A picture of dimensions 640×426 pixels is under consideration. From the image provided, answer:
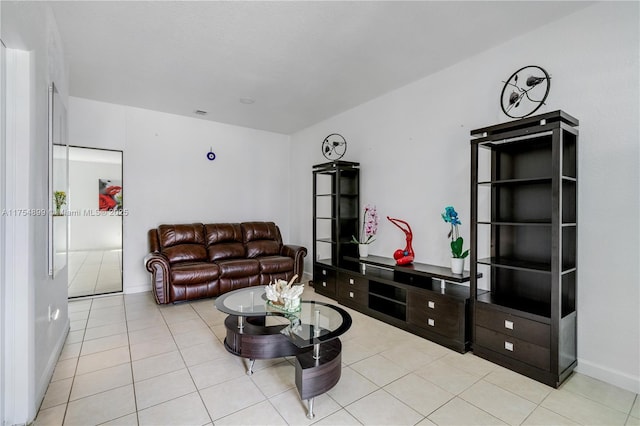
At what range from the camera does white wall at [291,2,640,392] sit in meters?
2.18

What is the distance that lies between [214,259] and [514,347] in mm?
3850

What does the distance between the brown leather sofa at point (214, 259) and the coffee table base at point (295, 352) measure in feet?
5.10

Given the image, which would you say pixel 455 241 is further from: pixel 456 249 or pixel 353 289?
pixel 353 289

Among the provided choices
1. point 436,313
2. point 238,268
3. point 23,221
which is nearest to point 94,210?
point 238,268

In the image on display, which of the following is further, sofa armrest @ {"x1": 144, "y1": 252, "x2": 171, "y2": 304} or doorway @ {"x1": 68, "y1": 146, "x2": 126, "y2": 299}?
doorway @ {"x1": 68, "y1": 146, "x2": 126, "y2": 299}

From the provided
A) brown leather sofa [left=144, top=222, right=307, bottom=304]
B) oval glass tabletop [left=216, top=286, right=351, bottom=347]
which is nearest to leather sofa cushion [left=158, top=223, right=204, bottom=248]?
brown leather sofa [left=144, top=222, right=307, bottom=304]

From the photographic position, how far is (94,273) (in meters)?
5.67

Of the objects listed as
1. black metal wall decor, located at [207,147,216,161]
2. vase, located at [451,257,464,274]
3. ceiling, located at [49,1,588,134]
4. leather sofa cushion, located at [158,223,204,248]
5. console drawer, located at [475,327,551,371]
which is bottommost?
console drawer, located at [475,327,551,371]

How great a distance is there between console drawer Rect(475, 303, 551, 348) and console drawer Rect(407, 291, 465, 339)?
0.55 ft

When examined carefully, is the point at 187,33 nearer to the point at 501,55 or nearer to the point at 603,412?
the point at 501,55

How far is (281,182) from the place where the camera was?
6.15 meters

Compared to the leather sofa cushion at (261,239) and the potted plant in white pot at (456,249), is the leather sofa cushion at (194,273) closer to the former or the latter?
the leather sofa cushion at (261,239)

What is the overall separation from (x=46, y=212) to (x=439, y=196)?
353cm

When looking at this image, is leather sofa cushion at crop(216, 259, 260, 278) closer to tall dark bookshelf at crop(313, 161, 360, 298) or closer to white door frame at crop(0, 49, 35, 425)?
tall dark bookshelf at crop(313, 161, 360, 298)
